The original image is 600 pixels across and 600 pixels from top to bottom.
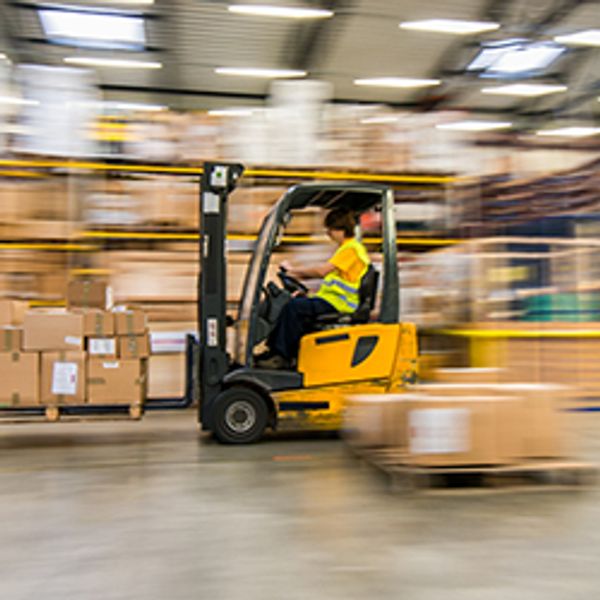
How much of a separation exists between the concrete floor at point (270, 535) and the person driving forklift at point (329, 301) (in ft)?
3.01

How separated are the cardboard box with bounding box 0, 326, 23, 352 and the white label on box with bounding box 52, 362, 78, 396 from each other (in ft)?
0.99

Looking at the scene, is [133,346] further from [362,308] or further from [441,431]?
[441,431]

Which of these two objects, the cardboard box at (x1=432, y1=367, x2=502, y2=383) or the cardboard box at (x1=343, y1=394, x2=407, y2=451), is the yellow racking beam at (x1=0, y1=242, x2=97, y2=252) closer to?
the cardboard box at (x1=343, y1=394, x2=407, y2=451)

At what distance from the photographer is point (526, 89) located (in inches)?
427

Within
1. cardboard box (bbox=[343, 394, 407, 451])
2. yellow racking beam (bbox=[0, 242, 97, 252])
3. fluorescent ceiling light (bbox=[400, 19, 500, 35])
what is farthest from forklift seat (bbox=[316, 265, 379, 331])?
fluorescent ceiling light (bbox=[400, 19, 500, 35])

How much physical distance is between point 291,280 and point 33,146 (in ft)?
11.6

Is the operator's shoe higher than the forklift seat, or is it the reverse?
the forklift seat

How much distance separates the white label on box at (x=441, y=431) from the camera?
11.9 ft

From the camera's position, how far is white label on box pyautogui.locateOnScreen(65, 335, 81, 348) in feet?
16.0

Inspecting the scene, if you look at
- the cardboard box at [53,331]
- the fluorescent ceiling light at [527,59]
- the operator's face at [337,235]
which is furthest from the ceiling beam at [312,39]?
the cardboard box at [53,331]

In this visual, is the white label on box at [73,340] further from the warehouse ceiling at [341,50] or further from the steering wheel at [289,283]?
the warehouse ceiling at [341,50]

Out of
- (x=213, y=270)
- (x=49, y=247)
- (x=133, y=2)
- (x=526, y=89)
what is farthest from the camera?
(x=526, y=89)

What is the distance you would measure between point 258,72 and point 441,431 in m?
7.75

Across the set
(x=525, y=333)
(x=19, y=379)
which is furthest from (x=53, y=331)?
(x=525, y=333)
